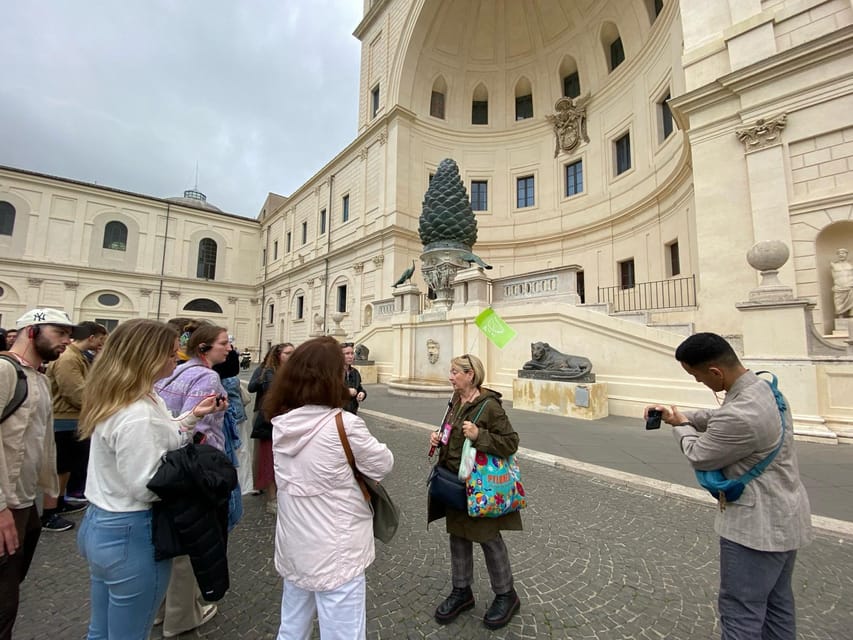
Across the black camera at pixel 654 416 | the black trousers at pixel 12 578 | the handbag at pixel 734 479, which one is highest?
the black camera at pixel 654 416

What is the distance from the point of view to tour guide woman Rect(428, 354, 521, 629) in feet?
7.09

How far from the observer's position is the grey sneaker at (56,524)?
3.38 meters

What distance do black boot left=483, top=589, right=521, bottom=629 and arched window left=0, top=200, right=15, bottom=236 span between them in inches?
1722

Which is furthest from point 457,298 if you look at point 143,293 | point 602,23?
point 143,293

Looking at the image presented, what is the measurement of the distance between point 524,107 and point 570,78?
9.76ft

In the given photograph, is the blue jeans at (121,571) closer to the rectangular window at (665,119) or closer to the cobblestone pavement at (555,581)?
the cobblestone pavement at (555,581)

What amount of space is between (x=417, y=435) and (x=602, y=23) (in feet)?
76.2

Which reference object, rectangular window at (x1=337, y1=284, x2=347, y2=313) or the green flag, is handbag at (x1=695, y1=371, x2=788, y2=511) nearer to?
the green flag

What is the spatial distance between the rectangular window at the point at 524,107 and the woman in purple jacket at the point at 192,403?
25.5 metres

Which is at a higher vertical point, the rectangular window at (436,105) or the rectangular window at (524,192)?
the rectangular window at (436,105)

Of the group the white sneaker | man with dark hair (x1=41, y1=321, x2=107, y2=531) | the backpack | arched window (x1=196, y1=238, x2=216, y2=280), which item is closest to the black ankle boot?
the white sneaker

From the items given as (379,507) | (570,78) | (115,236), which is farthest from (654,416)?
(115,236)

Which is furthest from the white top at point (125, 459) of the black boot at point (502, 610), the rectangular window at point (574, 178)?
the rectangular window at point (574, 178)

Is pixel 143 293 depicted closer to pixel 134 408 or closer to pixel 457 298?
pixel 457 298
